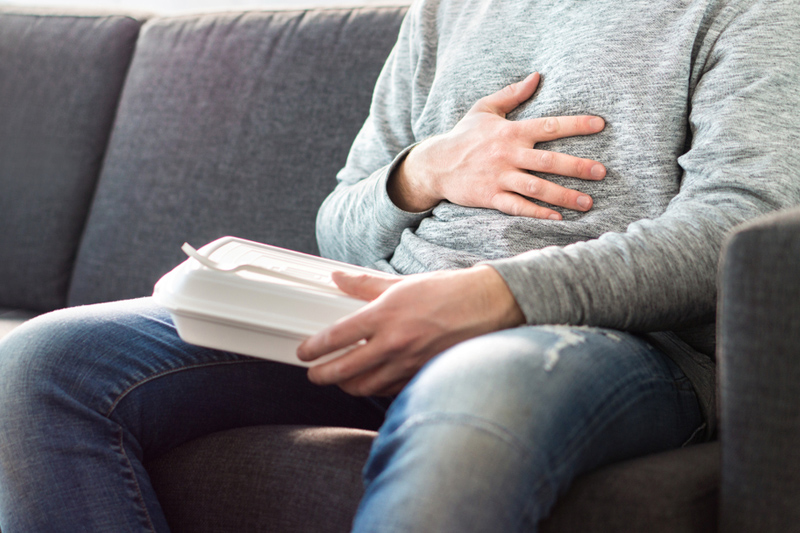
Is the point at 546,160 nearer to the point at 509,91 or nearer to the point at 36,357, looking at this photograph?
the point at 509,91

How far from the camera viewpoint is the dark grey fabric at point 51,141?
57.0 inches

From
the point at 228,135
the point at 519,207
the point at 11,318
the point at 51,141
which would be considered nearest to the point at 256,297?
the point at 519,207

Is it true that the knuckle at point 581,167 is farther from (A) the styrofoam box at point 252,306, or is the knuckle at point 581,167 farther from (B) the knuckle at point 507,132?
(A) the styrofoam box at point 252,306

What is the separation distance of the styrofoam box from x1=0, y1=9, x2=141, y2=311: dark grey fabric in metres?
1.02

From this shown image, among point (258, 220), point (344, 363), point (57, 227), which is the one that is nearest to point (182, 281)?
point (344, 363)

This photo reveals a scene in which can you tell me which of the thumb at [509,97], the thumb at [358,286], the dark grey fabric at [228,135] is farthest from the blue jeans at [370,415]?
the dark grey fabric at [228,135]

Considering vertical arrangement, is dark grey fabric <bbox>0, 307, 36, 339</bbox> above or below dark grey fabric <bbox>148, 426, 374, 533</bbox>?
below

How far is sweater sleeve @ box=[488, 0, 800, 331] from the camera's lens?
54 cm

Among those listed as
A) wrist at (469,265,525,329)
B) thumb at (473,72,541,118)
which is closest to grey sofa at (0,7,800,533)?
wrist at (469,265,525,329)

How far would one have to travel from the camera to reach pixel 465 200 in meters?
0.80

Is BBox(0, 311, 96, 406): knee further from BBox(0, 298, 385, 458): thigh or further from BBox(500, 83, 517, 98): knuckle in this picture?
BBox(500, 83, 517, 98): knuckle

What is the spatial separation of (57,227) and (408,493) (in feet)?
4.43

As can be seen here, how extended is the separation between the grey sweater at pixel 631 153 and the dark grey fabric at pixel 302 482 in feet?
0.47

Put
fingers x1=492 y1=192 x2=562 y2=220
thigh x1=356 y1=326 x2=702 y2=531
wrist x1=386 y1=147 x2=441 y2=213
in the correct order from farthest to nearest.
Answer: wrist x1=386 y1=147 x2=441 y2=213 < fingers x1=492 y1=192 x2=562 y2=220 < thigh x1=356 y1=326 x2=702 y2=531
